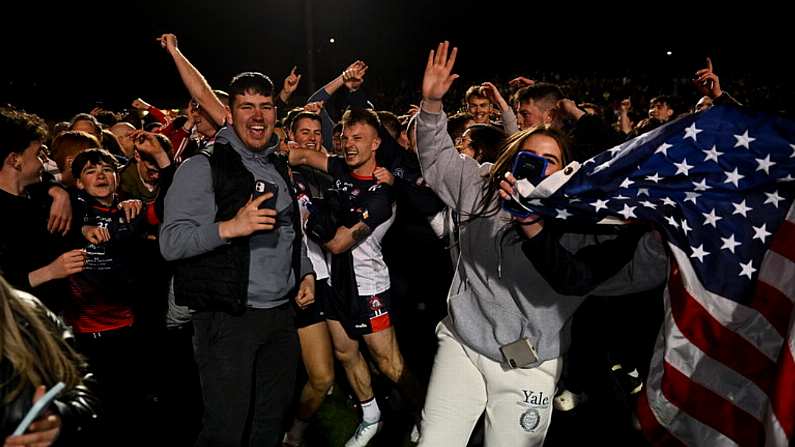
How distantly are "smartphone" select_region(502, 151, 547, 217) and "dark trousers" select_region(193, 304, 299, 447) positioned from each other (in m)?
1.48

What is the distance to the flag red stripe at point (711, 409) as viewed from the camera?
2.64 m

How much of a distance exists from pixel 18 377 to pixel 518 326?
6.90ft

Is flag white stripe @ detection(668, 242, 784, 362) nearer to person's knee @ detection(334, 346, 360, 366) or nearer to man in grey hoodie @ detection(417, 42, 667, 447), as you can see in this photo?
A: man in grey hoodie @ detection(417, 42, 667, 447)

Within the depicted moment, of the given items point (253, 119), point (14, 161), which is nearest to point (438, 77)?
point (253, 119)

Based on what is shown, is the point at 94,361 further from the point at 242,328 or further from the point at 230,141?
the point at 230,141

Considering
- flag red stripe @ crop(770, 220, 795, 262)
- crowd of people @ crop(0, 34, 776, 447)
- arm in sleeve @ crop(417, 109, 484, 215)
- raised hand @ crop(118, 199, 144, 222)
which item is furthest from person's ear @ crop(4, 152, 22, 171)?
flag red stripe @ crop(770, 220, 795, 262)

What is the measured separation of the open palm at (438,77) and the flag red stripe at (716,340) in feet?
4.56

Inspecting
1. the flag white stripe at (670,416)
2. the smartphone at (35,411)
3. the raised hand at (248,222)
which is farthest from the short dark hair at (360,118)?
the smartphone at (35,411)

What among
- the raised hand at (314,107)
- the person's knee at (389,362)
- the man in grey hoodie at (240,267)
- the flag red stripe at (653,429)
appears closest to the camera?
the flag red stripe at (653,429)

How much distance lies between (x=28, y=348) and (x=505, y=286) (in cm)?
205

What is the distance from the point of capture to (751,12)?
1886 cm

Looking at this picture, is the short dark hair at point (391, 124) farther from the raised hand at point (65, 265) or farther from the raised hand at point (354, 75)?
the raised hand at point (65, 265)

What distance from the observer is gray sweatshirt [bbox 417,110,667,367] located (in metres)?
3.22

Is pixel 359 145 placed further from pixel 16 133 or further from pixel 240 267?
pixel 16 133
